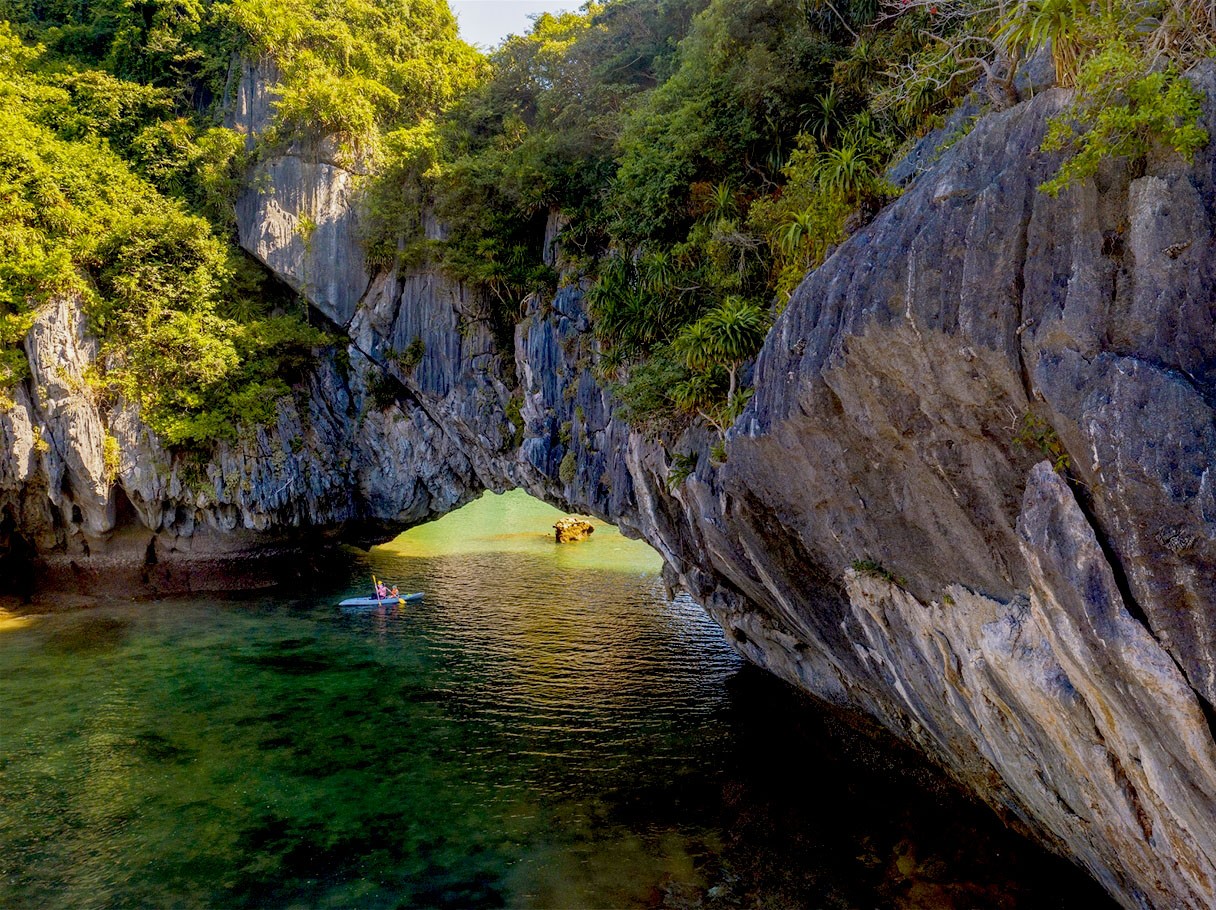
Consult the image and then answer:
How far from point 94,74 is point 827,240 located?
87.8 ft

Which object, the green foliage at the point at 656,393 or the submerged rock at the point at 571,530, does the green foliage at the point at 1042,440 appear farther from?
the submerged rock at the point at 571,530

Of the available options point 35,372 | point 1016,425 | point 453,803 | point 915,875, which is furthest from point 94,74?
point 915,875

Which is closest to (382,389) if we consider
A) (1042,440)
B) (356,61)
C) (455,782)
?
(356,61)

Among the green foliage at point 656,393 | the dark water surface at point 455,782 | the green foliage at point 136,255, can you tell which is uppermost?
the green foliage at point 136,255

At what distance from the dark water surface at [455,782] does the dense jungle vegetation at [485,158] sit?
21.9ft

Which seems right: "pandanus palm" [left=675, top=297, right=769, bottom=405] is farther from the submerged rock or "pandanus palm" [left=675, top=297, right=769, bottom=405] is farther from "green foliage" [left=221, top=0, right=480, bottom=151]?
the submerged rock

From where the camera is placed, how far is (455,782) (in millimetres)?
13016

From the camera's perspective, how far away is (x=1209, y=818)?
6.01 m

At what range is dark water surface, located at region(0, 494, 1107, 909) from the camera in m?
10.2

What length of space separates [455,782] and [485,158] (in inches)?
705

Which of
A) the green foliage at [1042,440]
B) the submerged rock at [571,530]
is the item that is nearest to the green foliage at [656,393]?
the green foliage at [1042,440]

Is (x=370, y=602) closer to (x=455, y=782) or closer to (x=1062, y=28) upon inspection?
(x=455, y=782)

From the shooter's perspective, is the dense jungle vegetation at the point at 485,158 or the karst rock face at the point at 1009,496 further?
the dense jungle vegetation at the point at 485,158

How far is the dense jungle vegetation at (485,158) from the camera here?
12.7 meters
